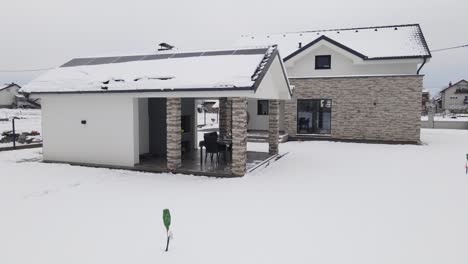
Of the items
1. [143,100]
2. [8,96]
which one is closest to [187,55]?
[143,100]

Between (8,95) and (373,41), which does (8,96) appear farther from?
(373,41)

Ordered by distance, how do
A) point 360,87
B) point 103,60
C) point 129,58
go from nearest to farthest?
1. point 129,58
2. point 103,60
3. point 360,87

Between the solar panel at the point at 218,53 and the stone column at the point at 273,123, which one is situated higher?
the solar panel at the point at 218,53

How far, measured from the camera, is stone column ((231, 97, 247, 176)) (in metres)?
10.4

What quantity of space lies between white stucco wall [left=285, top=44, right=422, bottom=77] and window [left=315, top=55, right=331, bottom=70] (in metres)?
0.20

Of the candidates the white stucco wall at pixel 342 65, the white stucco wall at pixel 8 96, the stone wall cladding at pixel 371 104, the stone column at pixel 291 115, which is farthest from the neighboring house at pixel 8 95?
the stone wall cladding at pixel 371 104

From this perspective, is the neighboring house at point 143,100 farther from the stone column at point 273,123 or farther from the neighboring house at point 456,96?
the neighboring house at point 456,96

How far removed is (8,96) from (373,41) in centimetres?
6118

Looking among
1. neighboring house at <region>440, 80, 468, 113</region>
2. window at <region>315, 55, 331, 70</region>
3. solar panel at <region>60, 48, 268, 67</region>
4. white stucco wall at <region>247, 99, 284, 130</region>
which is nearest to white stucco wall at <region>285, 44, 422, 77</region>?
window at <region>315, 55, 331, 70</region>

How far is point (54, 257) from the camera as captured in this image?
513 centimetres

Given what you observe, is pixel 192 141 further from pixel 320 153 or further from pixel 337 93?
pixel 337 93

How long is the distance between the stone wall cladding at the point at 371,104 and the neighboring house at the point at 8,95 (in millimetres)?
57005

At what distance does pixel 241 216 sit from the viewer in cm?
687

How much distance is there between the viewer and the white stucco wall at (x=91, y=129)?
1152 centimetres
